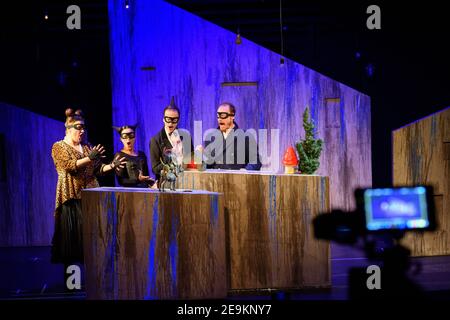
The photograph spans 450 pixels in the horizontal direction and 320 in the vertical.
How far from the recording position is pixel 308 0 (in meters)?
8.48

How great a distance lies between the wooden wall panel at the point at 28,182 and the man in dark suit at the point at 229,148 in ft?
9.01

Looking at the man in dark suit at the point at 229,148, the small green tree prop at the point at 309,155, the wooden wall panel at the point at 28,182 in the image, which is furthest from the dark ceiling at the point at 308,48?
the small green tree prop at the point at 309,155

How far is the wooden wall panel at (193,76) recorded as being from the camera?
284 inches

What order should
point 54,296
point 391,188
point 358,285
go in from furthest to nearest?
1. point 54,296
2. point 358,285
3. point 391,188

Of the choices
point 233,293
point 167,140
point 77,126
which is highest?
point 77,126

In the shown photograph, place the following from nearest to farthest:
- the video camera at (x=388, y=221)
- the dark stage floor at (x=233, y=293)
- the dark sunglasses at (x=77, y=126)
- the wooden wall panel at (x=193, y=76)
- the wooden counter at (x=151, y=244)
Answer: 1. the video camera at (x=388, y=221)
2. the wooden counter at (x=151, y=244)
3. the dark stage floor at (x=233, y=293)
4. the dark sunglasses at (x=77, y=126)
5. the wooden wall panel at (x=193, y=76)

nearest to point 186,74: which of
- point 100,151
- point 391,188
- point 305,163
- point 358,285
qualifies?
point 100,151

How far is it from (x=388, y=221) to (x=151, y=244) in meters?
2.27

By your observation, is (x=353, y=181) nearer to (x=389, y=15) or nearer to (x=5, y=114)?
(x=389, y=15)

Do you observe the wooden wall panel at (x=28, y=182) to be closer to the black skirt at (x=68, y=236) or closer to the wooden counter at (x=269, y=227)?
the black skirt at (x=68, y=236)

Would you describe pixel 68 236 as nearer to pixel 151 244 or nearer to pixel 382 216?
pixel 151 244

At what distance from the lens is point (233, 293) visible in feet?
16.8

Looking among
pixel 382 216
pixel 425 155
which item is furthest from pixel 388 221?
pixel 425 155

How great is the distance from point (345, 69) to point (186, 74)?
108 inches
